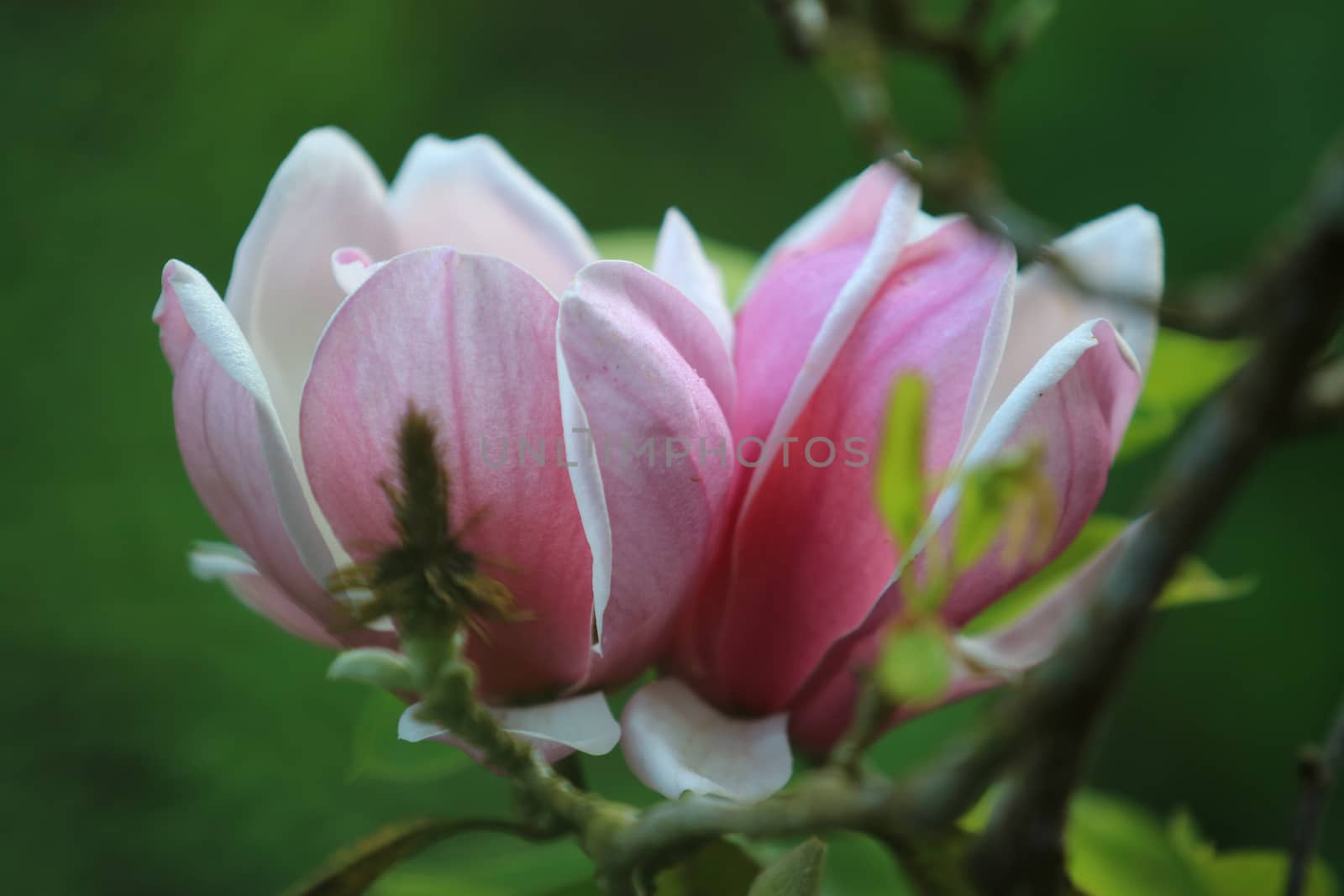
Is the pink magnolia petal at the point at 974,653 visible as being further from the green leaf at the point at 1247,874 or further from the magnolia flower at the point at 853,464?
the green leaf at the point at 1247,874

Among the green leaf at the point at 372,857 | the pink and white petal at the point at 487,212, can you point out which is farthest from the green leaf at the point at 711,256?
the green leaf at the point at 372,857

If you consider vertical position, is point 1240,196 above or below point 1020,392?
below

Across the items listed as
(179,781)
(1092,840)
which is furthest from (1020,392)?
(179,781)

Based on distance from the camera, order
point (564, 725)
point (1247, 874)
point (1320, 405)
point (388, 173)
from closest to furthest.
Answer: point (1320, 405), point (564, 725), point (1247, 874), point (388, 173)

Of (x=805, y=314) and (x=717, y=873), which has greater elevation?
(x=805, y=314)

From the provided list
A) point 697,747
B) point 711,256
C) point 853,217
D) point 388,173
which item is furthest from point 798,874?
point 388,173

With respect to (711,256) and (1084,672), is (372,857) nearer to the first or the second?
(1084,672)

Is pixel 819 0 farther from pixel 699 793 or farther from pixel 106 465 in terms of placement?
pixel 106 465
